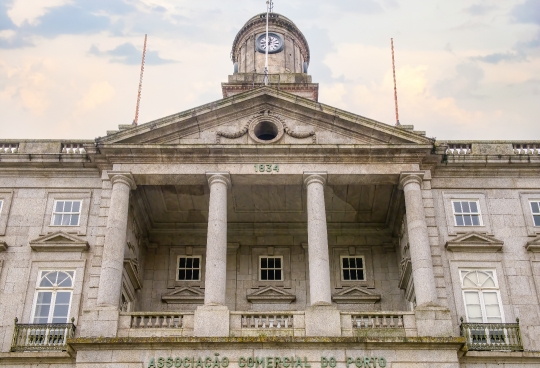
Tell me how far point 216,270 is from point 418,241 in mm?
7729

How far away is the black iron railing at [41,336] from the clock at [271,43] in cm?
2269

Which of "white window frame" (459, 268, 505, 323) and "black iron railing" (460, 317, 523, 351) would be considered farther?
"white window frame" (459, 268, 505, 323)

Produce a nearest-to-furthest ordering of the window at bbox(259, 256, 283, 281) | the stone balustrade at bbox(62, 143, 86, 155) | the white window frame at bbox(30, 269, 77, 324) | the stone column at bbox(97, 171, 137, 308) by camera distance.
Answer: the stone column at bbox(97, 171, 137, 308) → the white window frame at bbox(30, 269, 77, 324) → the stone balustrade at bbox(62, 143, 86, 155) → the window at bbox(259, 256, 283, 281)

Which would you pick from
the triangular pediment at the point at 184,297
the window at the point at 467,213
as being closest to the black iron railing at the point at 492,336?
the window at the point at 467,213

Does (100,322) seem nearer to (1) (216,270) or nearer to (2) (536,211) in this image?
(1) (216,270)

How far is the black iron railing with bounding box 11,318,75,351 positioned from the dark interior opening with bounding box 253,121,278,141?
1072cm

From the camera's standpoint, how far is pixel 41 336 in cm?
2739

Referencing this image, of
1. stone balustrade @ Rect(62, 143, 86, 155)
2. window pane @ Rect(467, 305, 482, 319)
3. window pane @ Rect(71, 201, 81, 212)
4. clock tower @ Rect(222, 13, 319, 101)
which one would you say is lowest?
window pane @ Rect(467, 305, 482, 319)

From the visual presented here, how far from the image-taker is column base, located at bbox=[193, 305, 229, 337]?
2617 cm

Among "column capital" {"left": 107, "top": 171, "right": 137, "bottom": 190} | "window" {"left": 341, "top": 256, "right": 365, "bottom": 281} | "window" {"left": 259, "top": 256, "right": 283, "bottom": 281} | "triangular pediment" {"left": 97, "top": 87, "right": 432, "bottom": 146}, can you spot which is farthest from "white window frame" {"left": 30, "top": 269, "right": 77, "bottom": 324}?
"window" {"left": 341, "top": 256, "right": 365, "bottom": 281}

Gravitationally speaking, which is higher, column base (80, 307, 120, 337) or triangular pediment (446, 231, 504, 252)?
triangular pediment (446, 231, 504, 252)

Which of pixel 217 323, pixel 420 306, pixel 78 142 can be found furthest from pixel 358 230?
pixel 78 142

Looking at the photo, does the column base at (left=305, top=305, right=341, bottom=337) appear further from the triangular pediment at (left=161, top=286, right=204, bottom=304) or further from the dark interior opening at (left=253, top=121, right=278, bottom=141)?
the dark interior opening at (left=253, top=121, right=278, bottom=141)

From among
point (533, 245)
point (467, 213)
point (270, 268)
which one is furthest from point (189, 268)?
point (533, 245)
